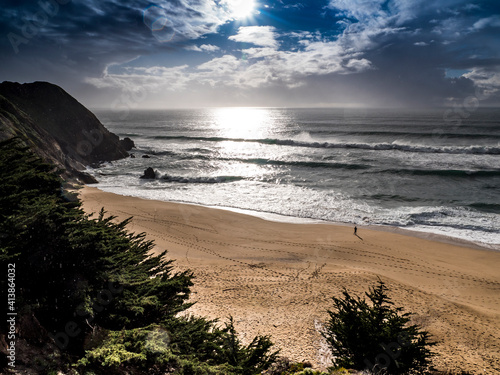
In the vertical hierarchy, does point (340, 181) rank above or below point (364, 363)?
above

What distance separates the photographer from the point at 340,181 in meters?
27.6

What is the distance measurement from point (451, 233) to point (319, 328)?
1261 centimetres

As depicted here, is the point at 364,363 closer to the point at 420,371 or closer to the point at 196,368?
the point at 420,371

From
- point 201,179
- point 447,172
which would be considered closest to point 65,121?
point 201,179

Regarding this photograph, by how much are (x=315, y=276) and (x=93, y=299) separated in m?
8.60

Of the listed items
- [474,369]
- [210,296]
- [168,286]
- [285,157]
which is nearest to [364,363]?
[474,369]

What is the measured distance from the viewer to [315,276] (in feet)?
37.2

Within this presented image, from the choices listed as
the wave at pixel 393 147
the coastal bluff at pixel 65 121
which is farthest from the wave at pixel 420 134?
the coastal bluff at pixel 65 121

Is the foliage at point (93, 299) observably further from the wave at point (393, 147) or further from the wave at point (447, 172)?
the wave at point (393, 147)

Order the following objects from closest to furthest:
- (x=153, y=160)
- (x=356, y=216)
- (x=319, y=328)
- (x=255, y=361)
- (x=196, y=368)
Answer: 1. (x=196, y=368)
2. (x=255, y=361)
3. (x=319, y=328)
4. (x=356, y=216)
5. (x=153, y=160)

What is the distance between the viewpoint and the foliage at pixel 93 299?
4.29 meters

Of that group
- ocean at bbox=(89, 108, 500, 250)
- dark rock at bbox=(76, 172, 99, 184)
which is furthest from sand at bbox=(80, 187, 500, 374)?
dark rock at bbox=(76, 172, 99, 184)

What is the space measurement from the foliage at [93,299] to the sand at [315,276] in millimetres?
2778

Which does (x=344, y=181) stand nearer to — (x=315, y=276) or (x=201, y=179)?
(x=201, y=179)
